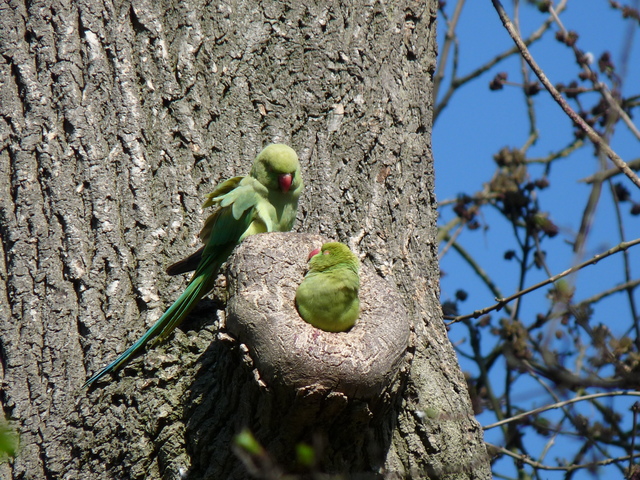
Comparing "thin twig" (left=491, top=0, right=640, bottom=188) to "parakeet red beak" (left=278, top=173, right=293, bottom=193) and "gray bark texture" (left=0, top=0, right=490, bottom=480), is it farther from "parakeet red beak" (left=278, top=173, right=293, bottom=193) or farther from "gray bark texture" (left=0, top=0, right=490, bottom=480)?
Result: "parakeet red beak" (left=278, top=173, right=293, bottom=193)

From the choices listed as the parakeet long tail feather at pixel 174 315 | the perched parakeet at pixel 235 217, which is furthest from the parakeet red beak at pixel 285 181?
the parakeet long tail feather at pixel 174 315

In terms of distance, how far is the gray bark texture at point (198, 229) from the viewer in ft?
7.65

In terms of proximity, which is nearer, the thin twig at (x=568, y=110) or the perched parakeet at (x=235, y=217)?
the thin twig at (x=568, y=110)

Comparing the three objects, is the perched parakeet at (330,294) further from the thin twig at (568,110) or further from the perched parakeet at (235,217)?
the thin twig at (568,110)

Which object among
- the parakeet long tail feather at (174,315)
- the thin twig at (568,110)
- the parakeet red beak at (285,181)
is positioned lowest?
the parakeet long tail feather at (174,315)

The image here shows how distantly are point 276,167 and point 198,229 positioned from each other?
42 cm

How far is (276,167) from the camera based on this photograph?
2996 millimetres

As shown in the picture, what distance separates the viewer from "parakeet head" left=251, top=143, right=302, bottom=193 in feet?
9.77

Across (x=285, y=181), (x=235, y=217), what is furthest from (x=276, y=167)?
(x=235, y=217)

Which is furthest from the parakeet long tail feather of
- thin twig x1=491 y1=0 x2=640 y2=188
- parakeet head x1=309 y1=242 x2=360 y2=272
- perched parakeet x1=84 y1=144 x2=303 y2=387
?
thin twig x1=491 y1=0 x2=640 y2=188

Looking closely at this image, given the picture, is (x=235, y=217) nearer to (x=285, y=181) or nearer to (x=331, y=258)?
(x=285, y=181)

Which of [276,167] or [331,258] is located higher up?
[276,167]

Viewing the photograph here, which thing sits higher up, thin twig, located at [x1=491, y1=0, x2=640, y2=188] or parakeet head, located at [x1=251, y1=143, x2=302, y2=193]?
thin twig, located at [x1=491, y1=0, x2=640, y2=188]

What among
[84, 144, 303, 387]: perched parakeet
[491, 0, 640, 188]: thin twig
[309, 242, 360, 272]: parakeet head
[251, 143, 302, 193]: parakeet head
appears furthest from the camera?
[251, 143, 302, 193]: parakeet head
